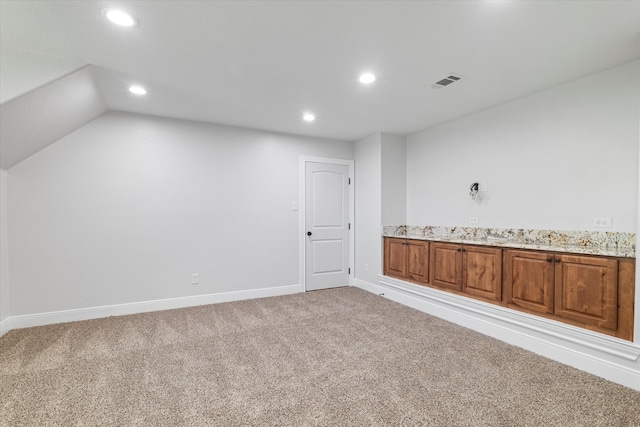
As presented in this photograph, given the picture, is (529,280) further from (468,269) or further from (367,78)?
(367,78)

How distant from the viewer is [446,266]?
3545 millimetres

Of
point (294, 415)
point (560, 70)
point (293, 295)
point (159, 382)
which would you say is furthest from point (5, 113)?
point (560, 70)

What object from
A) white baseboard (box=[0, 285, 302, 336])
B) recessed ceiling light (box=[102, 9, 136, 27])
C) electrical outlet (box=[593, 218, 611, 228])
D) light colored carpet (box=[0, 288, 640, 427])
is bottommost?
light colored carpet (box=[0, 288, 640, 427])

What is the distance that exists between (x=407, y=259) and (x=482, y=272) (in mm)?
1107

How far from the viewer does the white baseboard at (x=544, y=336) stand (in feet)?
7.09

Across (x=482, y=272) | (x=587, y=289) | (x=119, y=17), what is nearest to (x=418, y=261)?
(x=482, y=272)

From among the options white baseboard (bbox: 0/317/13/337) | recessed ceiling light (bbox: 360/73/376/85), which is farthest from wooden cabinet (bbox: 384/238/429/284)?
white baseboard (bbox: 0/317/13/337)

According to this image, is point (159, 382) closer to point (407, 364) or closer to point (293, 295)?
point (407, 364)

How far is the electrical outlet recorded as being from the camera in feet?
8.36

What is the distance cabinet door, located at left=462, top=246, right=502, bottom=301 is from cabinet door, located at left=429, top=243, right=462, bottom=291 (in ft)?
0.21

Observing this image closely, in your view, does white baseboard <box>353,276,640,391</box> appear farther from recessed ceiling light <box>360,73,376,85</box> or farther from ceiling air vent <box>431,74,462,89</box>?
recessed ceiling light <box>360,73,376,85</box>

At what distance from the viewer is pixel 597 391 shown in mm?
2055

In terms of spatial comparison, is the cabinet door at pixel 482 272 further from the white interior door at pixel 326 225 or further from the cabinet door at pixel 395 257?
the white interior door at pixel 326 225

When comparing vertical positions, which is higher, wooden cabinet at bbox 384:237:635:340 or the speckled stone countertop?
the speckled stone countertop
